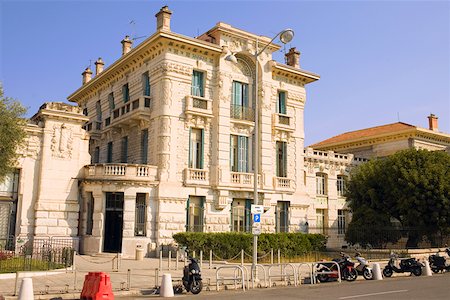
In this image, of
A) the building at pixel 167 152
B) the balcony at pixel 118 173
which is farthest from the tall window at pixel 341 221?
the balcony at pixel 118 173

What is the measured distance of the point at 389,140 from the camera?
46.4 metres

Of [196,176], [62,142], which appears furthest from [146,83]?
[196,176]

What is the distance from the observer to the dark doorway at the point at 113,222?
27.4 metres

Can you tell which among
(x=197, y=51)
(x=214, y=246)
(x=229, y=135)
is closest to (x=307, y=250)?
(x=214, y=246)

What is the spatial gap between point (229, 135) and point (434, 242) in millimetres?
16114

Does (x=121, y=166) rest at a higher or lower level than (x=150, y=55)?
lower

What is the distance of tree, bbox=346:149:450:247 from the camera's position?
30.7 metres

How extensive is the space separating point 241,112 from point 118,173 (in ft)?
31.5

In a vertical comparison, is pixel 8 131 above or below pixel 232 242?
above

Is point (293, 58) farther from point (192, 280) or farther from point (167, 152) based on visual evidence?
point (192, 280)

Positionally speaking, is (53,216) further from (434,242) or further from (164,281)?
(434,242)

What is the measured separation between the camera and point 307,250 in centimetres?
3014

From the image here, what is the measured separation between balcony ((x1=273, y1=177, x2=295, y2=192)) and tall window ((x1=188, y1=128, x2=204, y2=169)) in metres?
5.88

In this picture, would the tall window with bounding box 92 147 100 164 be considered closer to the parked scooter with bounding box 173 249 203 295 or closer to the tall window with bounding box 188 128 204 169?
the tall window with bounding box 188 128 204 169
